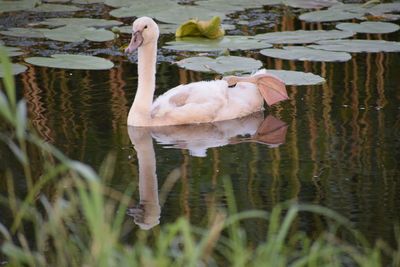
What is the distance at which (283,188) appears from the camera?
5.55 metres

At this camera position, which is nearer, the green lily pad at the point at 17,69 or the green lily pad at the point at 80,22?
the green lily pad at the point at 17,69

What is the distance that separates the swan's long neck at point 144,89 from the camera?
7098 mm

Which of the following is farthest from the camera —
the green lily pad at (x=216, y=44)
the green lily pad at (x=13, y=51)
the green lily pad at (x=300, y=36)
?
the green lily pad at (x=300, y=36)

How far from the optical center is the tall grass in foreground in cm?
342

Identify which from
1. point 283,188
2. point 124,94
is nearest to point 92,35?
point 124,94

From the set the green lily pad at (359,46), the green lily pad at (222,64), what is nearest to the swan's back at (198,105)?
the green lily pad at (222,64)

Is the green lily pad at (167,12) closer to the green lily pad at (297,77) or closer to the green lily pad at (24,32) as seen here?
the green lily pad at (24,32)

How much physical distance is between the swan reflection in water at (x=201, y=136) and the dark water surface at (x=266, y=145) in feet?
0.06

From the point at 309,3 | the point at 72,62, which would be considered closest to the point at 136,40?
the point at 72,62

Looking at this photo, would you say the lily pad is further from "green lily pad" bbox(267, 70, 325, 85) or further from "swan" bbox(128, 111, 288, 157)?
"swan" bbox(128, 111, 288, 157)

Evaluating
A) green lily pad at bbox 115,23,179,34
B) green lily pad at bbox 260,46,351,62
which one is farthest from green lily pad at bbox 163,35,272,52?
green lily pad at bbox 115,23,179,34

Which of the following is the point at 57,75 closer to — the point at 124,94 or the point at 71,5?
the point at 124,94

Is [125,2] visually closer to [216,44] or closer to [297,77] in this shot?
[216,44]

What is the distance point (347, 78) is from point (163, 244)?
16.0ft
